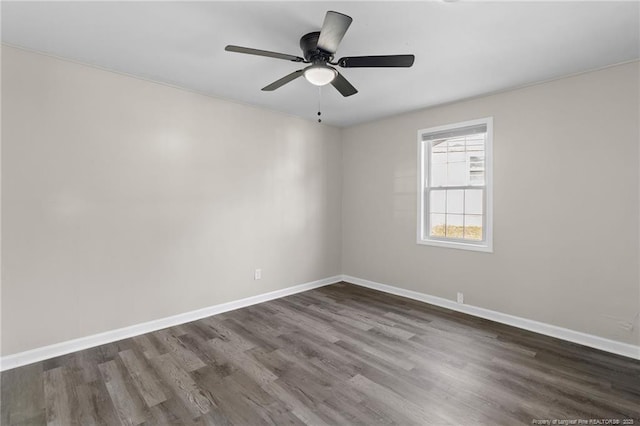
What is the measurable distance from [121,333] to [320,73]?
3.08 metres

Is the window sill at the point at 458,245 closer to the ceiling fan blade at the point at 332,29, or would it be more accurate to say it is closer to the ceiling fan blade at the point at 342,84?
the ceiling fan blade at the point at 342,84

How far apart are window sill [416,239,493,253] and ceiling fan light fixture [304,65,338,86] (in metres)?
2.66

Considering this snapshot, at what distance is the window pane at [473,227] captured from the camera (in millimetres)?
3750

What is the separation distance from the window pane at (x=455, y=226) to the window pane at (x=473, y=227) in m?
0.05

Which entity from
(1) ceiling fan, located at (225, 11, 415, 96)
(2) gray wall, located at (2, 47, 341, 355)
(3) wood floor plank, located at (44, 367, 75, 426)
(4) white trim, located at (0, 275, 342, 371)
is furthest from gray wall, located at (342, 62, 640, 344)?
(3) wood floor plank, located at (44, 367, 75, 426)

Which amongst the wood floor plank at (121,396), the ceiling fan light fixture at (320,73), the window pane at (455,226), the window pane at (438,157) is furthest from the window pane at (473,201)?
the wood floor plank at (121,396)

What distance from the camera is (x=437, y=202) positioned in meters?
4.15

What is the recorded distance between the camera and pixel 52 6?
1988 mm

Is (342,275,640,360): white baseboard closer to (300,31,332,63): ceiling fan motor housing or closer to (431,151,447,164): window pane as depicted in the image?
(431,151,447,164): window pane

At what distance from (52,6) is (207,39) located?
958mm

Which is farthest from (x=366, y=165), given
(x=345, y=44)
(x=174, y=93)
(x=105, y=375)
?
(x=105, y=375)

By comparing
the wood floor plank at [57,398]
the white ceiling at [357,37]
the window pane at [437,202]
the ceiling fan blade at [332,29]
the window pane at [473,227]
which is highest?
the white ceiling at [357,37]

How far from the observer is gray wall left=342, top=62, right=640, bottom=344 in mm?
2732

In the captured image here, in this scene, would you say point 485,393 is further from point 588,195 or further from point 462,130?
point 462,130
